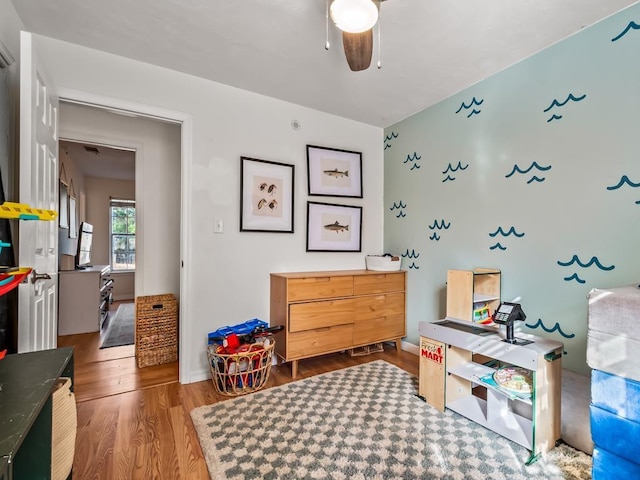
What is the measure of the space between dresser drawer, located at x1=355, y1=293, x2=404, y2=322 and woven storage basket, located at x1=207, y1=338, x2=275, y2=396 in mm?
890

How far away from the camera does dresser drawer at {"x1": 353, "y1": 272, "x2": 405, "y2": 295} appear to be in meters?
2.72

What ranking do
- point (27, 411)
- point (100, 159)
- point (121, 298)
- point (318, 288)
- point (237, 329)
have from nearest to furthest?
point (27, 411), point (237, 329), point (318, 288), point (100, 159), point (121, 298)

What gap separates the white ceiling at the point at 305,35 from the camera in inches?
65.4

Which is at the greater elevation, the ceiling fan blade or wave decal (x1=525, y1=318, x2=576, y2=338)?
the ceiling fan blade

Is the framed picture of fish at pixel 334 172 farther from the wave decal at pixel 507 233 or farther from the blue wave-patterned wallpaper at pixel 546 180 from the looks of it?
the wave decal at pixel 507 233

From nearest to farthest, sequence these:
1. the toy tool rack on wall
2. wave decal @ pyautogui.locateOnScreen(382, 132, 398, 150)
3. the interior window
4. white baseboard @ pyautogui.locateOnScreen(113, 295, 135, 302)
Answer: the toy tool rack on wall, wave decal @ pyautogui.locateOnScreen(382, 132, 398, 150), white baseboard @ pyautogui.locateOnScreen(113, 295, 135, 302), the interior window

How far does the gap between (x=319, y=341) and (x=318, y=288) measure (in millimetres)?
443

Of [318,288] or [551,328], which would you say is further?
[318,288]

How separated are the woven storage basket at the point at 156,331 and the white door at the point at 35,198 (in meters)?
0.86

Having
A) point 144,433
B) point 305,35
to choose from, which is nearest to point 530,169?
point 305,35

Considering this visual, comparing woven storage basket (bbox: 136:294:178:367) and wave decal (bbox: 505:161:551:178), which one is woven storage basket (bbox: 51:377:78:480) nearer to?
woven storage basket (bbox: 136:294:178:367)

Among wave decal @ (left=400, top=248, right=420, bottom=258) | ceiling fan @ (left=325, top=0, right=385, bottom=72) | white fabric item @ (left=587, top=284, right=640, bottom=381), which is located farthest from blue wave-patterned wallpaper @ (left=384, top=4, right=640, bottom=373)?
ceiling fan @ (left=325, top=0, right=385, bottom=72)

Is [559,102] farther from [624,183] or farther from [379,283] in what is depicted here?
[379,283]

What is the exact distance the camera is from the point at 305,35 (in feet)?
6.17
